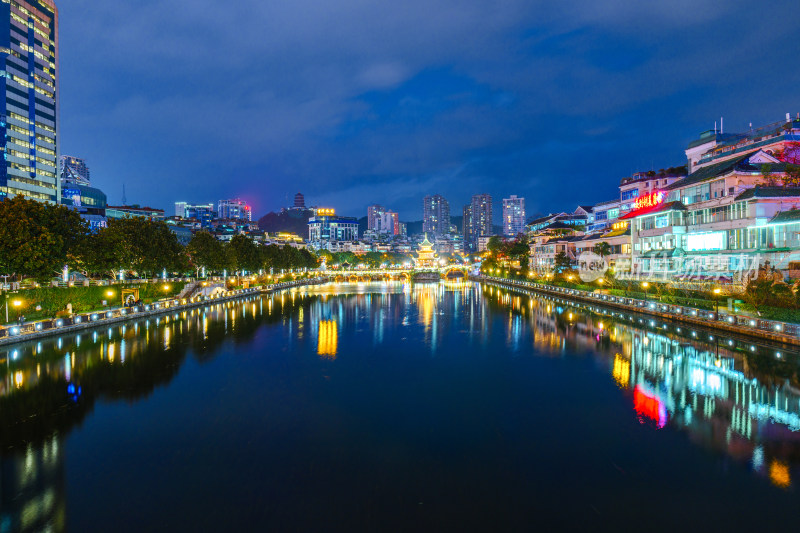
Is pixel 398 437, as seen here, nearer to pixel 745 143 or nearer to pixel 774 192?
pixel 774 192

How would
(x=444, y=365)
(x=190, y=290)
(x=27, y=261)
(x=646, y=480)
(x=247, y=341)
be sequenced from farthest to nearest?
(x=190, y=290)
(x=27, y=261)
(x=247, y=341)
(x=444, y=365)
(x=646, y=480)

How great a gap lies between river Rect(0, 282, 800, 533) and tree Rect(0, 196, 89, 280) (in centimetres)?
1083

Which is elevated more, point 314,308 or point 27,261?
point 27,261

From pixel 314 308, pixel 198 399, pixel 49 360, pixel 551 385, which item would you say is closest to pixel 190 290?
pixel 314 308

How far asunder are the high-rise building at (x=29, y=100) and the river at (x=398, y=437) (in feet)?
219

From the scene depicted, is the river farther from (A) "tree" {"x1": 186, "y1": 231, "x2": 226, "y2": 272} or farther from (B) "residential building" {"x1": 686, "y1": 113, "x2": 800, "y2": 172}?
(A) "tree" {"x1": 186, "y1": 231, "x2": 226, "y2": 272}

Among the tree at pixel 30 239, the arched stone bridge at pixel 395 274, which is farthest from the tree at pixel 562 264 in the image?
the tree at pixel 30 239

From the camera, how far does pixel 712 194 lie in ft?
138

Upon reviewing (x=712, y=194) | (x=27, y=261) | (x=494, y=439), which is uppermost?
(x=712, y=194)

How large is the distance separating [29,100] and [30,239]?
61740 mm

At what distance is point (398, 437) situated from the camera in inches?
509

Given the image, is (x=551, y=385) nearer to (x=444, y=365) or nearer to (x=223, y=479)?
(x=444, y=365)

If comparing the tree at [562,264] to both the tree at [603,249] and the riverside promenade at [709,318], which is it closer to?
the tree at [603,249]

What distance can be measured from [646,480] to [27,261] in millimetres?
37923
